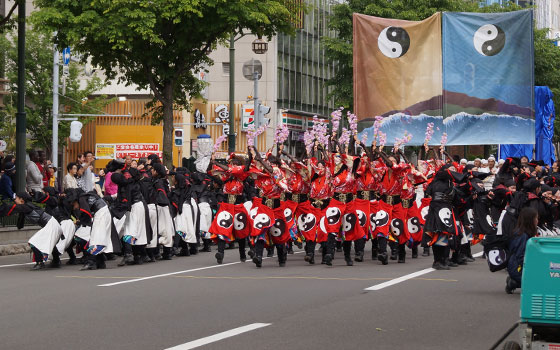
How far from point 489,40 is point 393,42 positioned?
235 centimetres

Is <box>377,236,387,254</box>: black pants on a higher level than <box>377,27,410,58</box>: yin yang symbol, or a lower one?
lower

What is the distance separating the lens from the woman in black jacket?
1100 cm

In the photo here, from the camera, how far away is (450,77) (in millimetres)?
26484

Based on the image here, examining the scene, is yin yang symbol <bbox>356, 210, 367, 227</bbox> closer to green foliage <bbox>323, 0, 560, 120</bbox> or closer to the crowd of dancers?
the crowd of dancers

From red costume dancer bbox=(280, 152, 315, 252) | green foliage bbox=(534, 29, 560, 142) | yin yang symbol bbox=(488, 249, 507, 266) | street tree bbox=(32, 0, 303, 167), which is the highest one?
green foliage bbox=(534, 29, 560, 142)

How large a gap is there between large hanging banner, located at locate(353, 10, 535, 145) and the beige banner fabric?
25 mm

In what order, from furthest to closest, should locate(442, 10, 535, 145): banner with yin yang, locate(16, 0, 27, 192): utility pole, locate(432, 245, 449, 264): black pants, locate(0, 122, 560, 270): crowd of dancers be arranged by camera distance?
locate(442, 10, 535, 145): banner with yin yang < locate(16, 0, 27, 192): utility pole < locate(0, 122, 560, 270): crowd of dancers < locate(432, 245, 449, 264): black pants

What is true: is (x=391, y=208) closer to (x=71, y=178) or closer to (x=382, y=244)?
(x=382, y=244)

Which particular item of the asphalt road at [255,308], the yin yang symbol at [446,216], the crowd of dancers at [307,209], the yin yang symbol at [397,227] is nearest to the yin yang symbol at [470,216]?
the crowd of dancers at [307,209]

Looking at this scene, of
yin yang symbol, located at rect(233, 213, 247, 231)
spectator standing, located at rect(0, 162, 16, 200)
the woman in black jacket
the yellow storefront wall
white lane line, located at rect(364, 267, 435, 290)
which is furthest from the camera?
the yellow storefront wall

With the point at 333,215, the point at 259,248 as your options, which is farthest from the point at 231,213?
the point at 333,215

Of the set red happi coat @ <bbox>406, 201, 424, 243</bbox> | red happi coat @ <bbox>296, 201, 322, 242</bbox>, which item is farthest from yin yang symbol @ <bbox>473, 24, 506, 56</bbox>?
red happi coat @ <bbox>296, 201, 322, 242</bbox>

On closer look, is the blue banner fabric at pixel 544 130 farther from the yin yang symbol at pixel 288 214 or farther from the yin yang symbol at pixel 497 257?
the yin yang symbol at pixel 497 257

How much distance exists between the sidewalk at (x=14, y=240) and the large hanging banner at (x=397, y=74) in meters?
8.61
